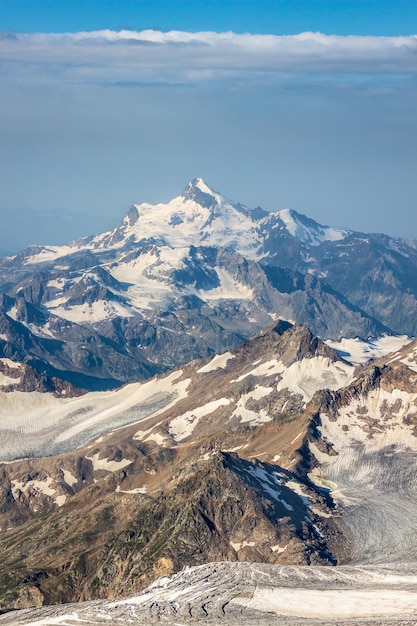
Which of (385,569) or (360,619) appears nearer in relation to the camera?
(360,619)

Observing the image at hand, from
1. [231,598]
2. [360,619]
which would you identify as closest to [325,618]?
[360,619]

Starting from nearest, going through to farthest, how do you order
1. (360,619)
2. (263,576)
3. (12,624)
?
1. (360,619)
2. (12,624)
3. (263,576)

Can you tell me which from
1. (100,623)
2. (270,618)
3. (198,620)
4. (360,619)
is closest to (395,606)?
(360,619)

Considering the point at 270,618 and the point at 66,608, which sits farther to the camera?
the point at 66,608

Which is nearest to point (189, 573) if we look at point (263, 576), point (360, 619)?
point (263, 576)

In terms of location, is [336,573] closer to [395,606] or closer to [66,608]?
[395,606]

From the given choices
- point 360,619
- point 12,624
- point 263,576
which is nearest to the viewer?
point 360,619

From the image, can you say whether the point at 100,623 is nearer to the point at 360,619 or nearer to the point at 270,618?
the point at 270,618
